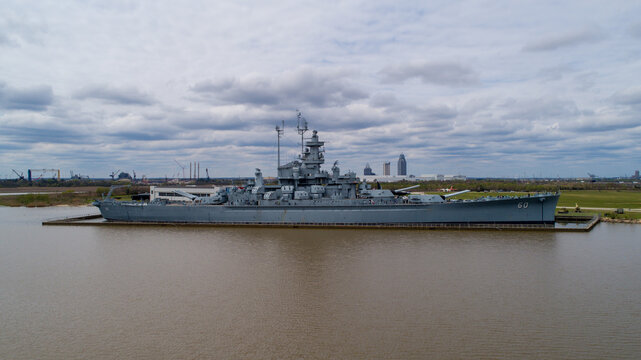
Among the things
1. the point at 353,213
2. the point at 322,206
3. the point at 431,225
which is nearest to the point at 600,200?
the point at 431,225

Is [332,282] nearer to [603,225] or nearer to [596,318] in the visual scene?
[596,318]

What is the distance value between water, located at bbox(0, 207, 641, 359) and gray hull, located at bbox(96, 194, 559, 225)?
3.60m

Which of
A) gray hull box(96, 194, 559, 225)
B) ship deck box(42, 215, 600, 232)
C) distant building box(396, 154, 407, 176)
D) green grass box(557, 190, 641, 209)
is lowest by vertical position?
ship deck box(42, 215, 600, 232)

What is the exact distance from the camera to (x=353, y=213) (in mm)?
27531

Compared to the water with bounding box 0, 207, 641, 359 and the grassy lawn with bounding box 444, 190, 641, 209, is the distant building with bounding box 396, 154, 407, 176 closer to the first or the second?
the grassy lawn with bounding box 444, 190, 641, 209

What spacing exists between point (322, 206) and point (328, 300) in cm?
1582

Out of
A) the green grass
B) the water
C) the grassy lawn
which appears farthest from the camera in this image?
the grassy lawn

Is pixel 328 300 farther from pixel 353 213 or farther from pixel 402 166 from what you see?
pixel 402 166

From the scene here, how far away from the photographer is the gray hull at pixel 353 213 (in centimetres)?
2523

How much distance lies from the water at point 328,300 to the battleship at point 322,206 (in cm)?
372

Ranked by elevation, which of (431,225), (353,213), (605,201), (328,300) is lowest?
(328,300)

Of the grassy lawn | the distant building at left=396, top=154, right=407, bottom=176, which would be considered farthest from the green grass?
the distant building at left=396, top=154, right=407, bottom=176

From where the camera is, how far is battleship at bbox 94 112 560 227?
25.4 meters

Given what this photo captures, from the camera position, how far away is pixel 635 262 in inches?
663
